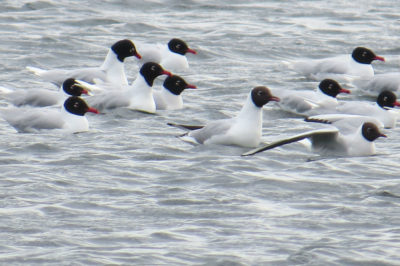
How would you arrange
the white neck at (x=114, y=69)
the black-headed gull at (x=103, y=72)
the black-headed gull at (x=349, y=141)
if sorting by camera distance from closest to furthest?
the black-headed gull at (x=349, y=141), the black-headed gull at (x=103, y=72), the white neck at (x=114, y=69)

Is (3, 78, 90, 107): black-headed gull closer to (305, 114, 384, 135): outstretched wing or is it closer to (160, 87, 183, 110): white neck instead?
(160, 87, 183, 110): white neck

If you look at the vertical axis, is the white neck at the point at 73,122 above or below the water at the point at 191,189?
above

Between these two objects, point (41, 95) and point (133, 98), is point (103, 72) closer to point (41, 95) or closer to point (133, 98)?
point (133, 98)

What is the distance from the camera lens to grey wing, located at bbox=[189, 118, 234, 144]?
13492 mm

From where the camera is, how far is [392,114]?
15391 mm

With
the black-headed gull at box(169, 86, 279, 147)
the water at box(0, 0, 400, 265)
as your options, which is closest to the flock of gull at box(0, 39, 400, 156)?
the black-headed gull at box(169, 86, 279, 147)

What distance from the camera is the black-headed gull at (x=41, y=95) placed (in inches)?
608

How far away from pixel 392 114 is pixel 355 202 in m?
4.64

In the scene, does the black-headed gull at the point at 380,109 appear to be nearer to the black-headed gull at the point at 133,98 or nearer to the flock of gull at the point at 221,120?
the flock of gull at the point at 221,120

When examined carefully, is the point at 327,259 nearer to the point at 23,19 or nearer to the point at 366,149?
the point at 366,149

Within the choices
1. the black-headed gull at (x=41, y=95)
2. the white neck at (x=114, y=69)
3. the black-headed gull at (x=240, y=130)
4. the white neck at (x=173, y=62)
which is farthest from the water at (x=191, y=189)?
the white neck at (x=114, y=69)

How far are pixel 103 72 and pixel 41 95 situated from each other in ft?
6.93

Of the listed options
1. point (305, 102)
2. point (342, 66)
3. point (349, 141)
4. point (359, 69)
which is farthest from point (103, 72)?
point (349, 141)

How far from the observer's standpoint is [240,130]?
13445 millimetres
